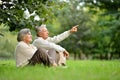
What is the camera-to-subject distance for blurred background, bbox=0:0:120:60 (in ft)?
35.1

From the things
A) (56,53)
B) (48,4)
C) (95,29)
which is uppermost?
(48,4)

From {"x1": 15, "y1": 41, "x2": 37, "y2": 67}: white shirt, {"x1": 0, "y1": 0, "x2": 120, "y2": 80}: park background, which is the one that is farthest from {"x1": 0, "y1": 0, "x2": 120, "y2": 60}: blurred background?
{"x1": 15, "y1": 41, "x2": 37, "y2": 67}: white shirt

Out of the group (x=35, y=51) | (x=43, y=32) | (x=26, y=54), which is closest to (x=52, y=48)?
(x=35, y=51)

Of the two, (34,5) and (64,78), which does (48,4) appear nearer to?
(34,5)

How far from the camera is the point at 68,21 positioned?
132 ft

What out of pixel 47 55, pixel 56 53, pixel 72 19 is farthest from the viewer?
pixel 72 19

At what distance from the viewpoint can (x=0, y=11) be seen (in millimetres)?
10375

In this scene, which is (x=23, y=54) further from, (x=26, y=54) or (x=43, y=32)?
(x=43, y=32)

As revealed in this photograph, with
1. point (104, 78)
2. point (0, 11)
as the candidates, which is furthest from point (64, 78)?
point (0, 11)

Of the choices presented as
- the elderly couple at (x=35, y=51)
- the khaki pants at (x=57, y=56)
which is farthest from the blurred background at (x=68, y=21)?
the khaki pants at (x=57, y=56)

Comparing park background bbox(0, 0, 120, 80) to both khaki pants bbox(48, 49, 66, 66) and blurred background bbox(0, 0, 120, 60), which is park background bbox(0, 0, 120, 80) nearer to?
blurred background bbox(0, 0, 120, 60)

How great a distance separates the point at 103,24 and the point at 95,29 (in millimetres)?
14192

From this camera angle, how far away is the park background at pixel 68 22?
35.0 feet

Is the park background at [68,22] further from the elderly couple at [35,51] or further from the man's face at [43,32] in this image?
the man's face at [43,32]
